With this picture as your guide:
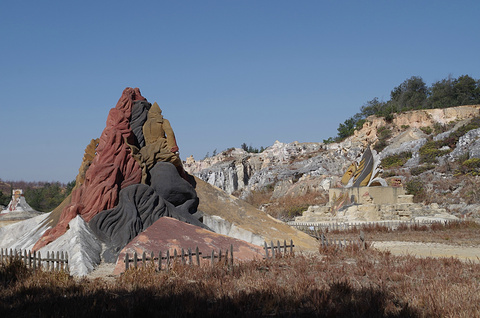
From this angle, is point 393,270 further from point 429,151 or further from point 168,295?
point 429,151

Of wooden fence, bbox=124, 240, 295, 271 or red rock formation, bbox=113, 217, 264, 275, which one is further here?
red rock formation, bbox=113, 217, 264, 275

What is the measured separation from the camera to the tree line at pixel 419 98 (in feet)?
191

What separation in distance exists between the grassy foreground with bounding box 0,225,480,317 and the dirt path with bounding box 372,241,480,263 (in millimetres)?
2671

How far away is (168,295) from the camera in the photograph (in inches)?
217

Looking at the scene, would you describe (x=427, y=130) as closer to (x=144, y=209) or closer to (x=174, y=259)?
(x=144, y=209)

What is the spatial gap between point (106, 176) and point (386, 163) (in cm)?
3952

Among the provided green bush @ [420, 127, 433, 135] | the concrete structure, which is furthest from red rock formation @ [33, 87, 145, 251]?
green bush @ [420, 127, 433, 135]

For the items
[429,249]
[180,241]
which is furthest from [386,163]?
[180,241]

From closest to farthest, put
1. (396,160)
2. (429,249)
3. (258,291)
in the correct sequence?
(258,291) < (429,249) < (396,160)

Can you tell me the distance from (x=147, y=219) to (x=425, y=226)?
38.7 ft

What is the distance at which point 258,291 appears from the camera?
5.59 meters

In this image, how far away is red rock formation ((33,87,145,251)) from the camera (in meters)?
9.10

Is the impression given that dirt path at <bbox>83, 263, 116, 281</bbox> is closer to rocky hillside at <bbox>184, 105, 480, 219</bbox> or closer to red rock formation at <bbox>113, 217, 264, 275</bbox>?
red rock formation at <bbox>113, 217, 264, 275</bbox>


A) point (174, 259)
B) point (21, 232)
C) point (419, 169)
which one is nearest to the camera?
point (174, 259)
